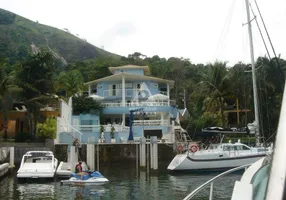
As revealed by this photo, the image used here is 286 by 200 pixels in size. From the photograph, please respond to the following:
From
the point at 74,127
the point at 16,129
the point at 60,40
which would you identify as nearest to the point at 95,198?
the point at 74,127

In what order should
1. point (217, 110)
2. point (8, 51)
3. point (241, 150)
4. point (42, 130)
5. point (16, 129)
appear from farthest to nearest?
point (8, 51) < point (217, 110) < point (16, 129) < point (42, 130) < point (241, 150)

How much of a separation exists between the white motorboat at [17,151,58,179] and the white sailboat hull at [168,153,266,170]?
369 inches

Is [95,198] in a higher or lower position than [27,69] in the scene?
lower

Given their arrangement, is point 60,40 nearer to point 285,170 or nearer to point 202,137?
point 202,137

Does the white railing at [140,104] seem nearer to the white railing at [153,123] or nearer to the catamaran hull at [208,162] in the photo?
the white railing at [153,123]

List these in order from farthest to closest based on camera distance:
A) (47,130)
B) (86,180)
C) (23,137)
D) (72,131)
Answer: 1. (72,131)
2. (23,137)
3. (47,130)
4. (86,180)

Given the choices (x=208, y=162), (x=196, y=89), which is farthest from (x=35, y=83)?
(x=196, y=89)

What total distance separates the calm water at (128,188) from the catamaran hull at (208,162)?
58 cm

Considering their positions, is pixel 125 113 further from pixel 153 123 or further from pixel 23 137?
pixel 23 137

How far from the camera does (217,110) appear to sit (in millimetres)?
52750

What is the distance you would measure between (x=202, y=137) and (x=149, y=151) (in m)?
9.20

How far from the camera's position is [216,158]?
30.2 meters

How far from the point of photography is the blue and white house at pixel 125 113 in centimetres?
4253

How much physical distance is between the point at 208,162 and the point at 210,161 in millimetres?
192
